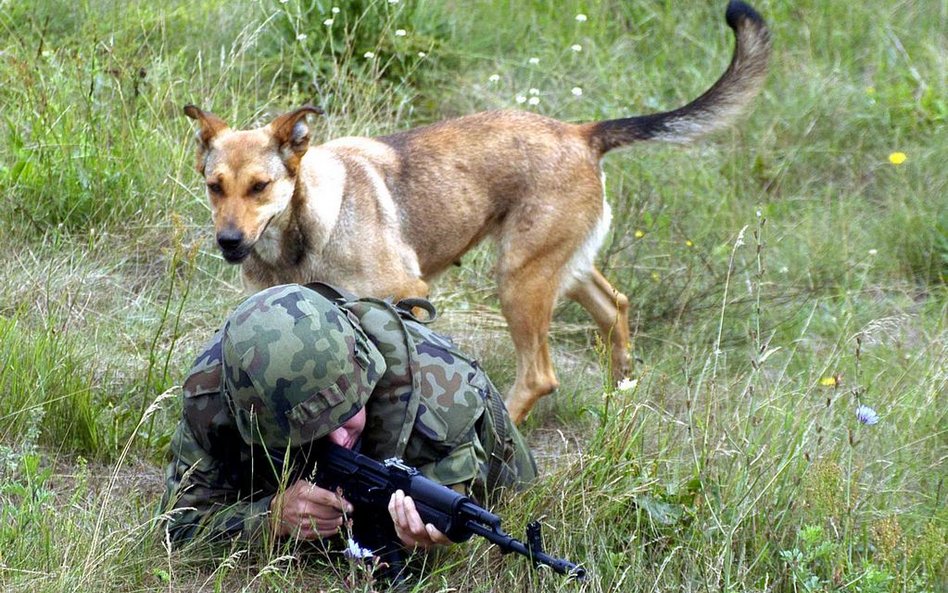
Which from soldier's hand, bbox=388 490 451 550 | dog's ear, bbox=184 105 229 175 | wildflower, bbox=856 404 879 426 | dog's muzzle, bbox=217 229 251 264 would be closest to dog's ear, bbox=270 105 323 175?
dog's ear, bbox=184 105 229 175

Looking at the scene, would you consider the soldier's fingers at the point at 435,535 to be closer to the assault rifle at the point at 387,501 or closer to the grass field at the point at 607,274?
the assault rifle at the point at 387,501

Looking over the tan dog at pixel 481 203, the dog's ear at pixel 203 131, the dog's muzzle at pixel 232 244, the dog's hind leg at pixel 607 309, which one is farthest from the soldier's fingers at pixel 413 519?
the dog's hind leg at pixel 607 309

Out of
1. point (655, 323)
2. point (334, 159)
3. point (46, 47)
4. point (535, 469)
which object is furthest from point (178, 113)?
point (535, 469)

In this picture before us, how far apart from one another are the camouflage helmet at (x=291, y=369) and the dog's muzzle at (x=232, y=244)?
104cm

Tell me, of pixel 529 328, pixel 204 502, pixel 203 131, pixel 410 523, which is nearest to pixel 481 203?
pixel 529 328

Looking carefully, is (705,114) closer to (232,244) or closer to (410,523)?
(232,244)

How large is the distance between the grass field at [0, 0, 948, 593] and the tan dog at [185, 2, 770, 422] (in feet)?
0.95

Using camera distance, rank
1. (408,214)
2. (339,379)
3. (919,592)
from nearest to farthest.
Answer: (339,379) → (919,592) → (408,214)

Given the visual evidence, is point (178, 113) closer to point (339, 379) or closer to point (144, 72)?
point (144, 72)

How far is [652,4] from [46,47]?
14.5 ft

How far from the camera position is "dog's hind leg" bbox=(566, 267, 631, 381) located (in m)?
5.96

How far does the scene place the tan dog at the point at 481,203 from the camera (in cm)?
504

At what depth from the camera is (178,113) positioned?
6520 millimetres

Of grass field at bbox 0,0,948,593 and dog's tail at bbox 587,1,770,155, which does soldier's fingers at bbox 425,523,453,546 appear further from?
dog's tail at bbox 587,1,770,155
